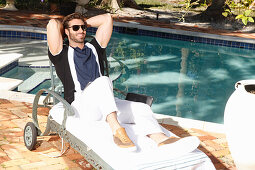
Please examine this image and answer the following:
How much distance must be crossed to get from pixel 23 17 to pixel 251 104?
402 inches

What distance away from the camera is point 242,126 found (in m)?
3.09

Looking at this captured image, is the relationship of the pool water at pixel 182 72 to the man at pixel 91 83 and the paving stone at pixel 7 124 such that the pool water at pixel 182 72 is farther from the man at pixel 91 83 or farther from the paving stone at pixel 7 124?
the paving stone at pixel 7 124

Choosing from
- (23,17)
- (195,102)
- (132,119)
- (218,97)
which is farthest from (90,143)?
(23,17)

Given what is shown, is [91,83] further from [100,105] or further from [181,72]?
[181,72]

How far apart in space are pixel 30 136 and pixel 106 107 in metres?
0.96

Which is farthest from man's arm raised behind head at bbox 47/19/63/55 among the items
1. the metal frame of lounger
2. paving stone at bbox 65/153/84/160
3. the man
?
paving stone at bbox 65/153/84/160

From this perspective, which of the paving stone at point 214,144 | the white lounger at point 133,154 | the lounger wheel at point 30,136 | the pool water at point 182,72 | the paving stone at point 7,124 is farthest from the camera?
the pool water at point 182,72

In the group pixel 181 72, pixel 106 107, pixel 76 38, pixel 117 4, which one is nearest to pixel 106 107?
pixel 106 107

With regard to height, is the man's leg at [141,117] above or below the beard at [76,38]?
below

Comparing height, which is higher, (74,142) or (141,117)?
(141,117)

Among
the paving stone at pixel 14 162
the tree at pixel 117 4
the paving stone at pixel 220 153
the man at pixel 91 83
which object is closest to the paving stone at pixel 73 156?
the paving stone at pixel 14 162

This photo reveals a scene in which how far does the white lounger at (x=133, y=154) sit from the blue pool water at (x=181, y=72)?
2796 millimetres

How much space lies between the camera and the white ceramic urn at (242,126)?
3057 millimetres

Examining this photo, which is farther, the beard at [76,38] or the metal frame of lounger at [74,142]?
the beard at [76,38]
